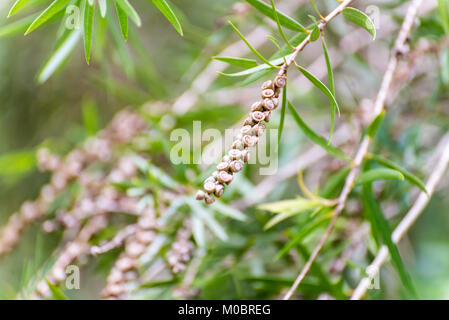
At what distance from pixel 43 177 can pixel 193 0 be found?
0.65 meters

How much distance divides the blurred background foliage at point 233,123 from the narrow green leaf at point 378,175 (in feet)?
0.21

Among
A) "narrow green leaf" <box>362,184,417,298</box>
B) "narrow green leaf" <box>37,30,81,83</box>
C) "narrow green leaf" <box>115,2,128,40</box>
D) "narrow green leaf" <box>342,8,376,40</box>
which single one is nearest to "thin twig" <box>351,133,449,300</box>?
"narrow green leaf" <box>362,184,417,298</box>

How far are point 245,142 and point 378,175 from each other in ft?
0.62

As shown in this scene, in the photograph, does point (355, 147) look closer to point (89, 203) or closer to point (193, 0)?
point (89, 203)

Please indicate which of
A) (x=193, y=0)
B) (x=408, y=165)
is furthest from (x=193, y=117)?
(x=193, y=0)

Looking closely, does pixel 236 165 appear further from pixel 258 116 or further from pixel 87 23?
pixel 87 23

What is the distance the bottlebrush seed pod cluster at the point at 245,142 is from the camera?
303mm

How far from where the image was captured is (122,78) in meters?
1.28

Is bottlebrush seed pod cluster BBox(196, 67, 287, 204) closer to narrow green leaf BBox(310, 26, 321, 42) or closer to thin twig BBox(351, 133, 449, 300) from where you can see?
narrow green leaf BBox(310, 26, 321, 42)

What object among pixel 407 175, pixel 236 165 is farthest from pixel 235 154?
pixel 407 175

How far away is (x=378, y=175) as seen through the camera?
0.42 m

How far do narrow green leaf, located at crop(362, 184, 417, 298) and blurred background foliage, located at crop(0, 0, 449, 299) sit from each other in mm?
58

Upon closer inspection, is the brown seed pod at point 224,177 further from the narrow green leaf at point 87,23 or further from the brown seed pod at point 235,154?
the narrow green leaf at point 87,23
